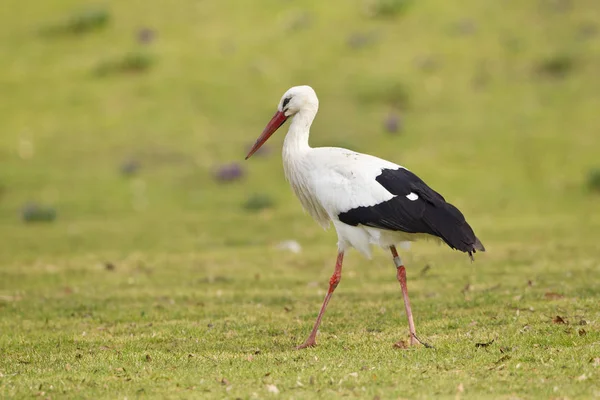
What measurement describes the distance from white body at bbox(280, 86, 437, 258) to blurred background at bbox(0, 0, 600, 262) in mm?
8624

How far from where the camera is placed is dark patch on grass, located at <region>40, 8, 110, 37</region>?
3272 centimetres

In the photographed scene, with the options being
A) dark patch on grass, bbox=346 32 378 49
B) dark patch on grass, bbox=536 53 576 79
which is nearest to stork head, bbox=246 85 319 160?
dark patch on grass, bbox=536 53 576 79

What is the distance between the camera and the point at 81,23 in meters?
32.9

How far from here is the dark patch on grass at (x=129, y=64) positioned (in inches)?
1195

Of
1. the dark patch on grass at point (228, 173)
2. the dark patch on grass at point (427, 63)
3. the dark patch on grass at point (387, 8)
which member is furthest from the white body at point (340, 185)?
the dark patch on grass at point (387, 8)

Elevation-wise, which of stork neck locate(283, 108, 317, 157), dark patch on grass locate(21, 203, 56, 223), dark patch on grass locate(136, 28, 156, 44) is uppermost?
dark patch on grass locate(136, 28, 156, 44)

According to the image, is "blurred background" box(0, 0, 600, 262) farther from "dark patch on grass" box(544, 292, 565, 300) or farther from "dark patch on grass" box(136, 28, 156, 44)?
"dark patch on grass" box(544, 292, 565, 300)

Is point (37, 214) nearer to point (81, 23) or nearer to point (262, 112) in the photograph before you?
point (262, 112)

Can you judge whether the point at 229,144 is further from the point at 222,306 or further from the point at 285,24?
the point at 222,306

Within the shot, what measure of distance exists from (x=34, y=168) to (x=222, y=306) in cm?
1421

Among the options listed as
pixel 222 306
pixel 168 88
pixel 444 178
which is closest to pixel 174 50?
pixel 168 88

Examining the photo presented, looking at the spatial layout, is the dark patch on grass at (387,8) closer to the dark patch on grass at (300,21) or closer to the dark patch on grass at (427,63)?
the dark patch on grass at (300,21)

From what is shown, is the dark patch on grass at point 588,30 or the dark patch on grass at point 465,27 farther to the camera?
the dark patch on grass at point 465,27

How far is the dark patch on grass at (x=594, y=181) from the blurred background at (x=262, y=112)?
0.25 feet
